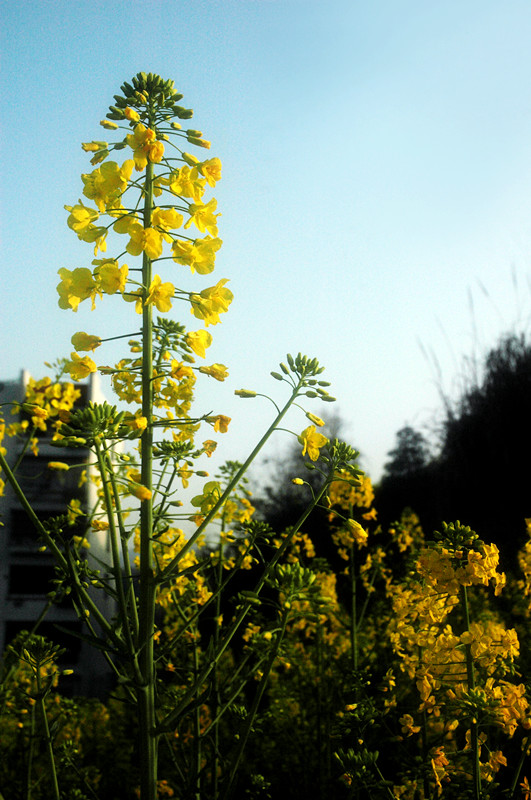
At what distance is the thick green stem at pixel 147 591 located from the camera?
1322 mm

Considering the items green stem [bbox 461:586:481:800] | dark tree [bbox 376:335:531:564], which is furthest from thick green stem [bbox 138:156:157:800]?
dark tree [bbox 376:335:531:564]

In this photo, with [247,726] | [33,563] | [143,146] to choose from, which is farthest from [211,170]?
[33,563]

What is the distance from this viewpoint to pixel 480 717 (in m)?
1.88

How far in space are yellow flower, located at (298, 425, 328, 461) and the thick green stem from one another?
1.45 ft

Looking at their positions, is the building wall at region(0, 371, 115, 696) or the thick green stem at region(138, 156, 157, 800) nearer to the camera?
the thick green stem at region(138, 156, 157, 800)

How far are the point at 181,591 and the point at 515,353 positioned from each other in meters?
8.88

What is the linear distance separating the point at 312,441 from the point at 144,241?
0.71 m

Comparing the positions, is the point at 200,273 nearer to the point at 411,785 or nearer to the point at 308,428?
the point at 308,428

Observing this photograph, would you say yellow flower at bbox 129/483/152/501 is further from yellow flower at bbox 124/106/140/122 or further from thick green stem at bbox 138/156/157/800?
yellow flower at bbox 124/106/140/122


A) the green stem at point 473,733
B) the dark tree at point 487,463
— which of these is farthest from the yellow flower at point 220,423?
the dark tree at point 487,463

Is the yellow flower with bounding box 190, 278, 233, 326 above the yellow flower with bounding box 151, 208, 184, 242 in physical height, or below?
below

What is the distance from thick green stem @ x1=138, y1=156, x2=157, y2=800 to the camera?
1322mm

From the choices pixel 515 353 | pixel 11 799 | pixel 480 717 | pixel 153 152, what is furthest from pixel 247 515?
pixel 515 353

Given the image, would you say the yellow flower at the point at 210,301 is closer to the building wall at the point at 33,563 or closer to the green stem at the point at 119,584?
the green stem at the point at 119,584
